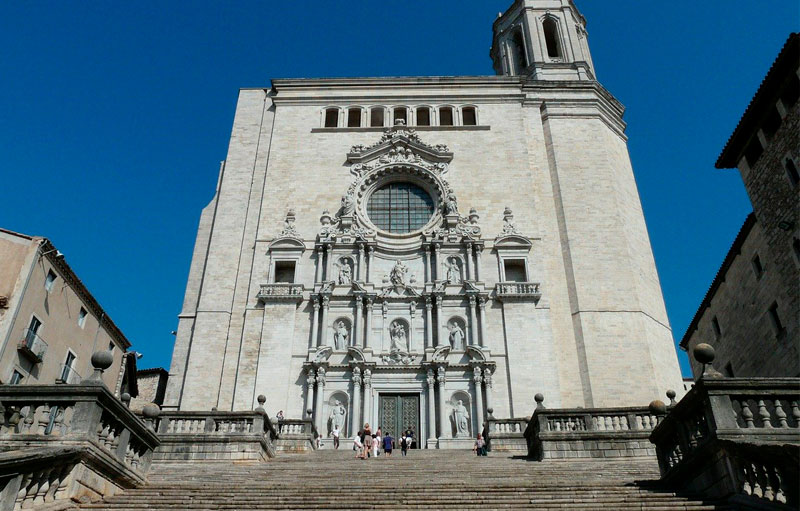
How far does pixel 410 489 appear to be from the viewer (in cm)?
930

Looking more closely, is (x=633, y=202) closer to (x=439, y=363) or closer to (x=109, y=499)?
(x=439, y=363)

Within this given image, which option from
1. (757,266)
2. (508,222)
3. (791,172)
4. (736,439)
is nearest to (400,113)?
(508,222)

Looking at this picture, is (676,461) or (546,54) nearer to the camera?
(676,461)

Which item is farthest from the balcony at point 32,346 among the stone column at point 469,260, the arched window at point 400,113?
the arched window at point 400,113

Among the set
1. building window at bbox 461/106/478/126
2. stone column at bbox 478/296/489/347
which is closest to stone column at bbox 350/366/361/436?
stone column at bbox 478/296/489/347

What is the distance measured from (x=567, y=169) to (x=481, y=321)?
8.68 meters

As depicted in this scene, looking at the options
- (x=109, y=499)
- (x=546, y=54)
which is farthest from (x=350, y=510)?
(x=546, y=54)

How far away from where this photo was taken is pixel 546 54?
33.7 m

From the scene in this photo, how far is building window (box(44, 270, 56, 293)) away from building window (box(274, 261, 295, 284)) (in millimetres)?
7490

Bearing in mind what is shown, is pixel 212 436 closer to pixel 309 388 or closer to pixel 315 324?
pixel 309 388

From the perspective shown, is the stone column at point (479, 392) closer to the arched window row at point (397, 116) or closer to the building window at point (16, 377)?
the arched window row at point (397, 116)

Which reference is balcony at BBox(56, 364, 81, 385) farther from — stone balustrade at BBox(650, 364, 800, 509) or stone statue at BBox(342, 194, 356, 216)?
stone balustrade at BBox(650, 364, 800, 509)

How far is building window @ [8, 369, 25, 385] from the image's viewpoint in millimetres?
19219

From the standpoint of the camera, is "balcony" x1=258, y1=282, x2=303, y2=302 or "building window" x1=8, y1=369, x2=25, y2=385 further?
"balcony" x1=258, y1=282, x2=303, y2=302
